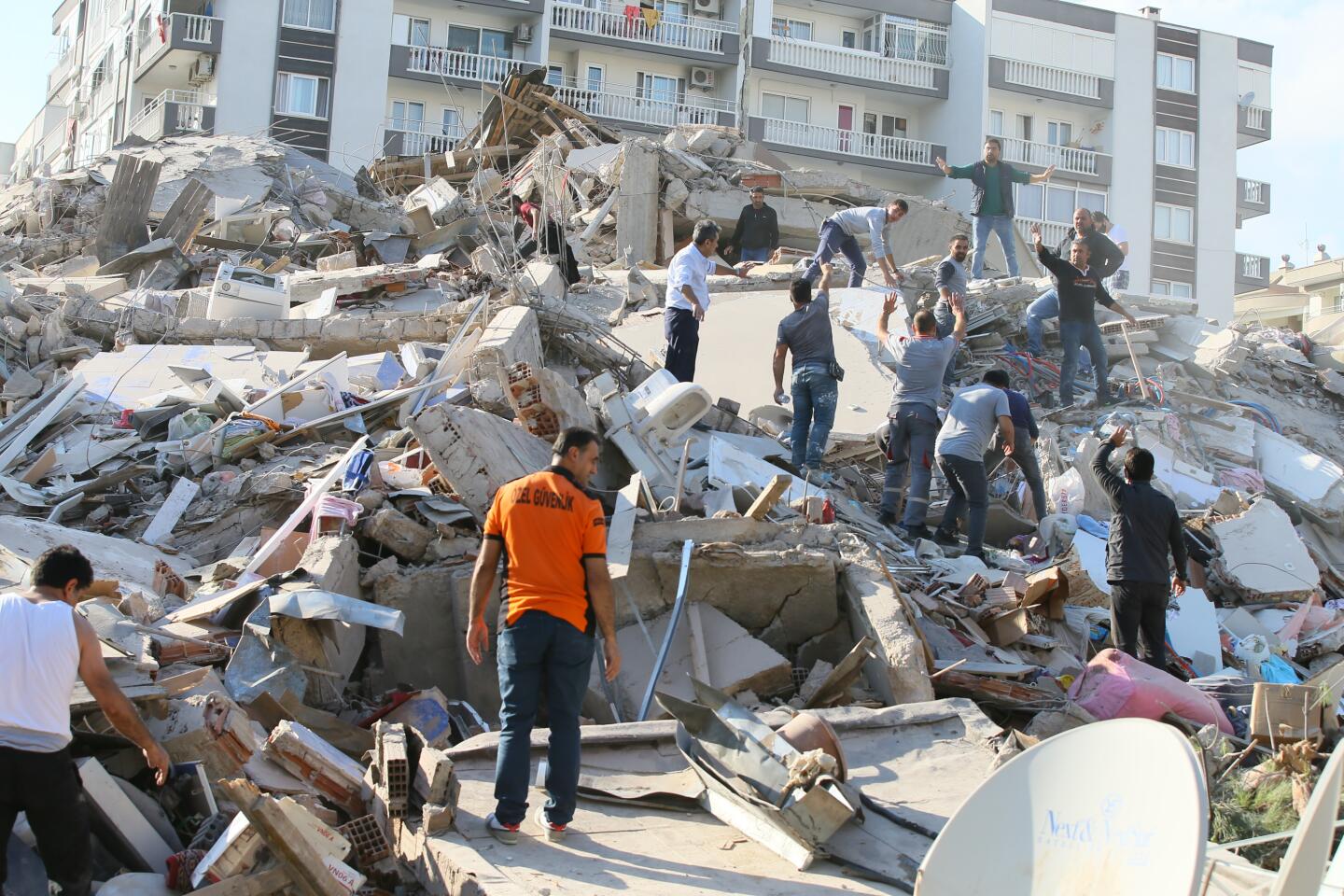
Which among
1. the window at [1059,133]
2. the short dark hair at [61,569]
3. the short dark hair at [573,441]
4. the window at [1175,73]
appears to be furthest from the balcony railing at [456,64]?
the short dark hair at [61,569]

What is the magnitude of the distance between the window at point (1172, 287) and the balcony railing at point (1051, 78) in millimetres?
5406

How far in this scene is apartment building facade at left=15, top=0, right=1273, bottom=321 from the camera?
31797 millimetres

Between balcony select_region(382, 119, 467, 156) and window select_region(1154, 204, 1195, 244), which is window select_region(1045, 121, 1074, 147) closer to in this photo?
window select_region(1154, 204, 1195, 244)

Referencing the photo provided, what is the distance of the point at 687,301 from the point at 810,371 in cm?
104

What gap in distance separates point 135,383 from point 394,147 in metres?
22.7

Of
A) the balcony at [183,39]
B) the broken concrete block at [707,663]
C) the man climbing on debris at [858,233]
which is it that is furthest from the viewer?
the balcony at [183,39]

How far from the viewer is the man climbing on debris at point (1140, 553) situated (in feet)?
23.2

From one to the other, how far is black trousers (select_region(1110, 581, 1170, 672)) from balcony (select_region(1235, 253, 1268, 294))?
36831mm

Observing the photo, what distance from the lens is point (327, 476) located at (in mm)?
7543

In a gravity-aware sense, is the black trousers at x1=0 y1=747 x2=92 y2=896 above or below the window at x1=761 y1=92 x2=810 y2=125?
below

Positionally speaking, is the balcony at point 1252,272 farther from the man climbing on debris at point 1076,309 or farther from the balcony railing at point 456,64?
the man climbing on debris at point 1076,309

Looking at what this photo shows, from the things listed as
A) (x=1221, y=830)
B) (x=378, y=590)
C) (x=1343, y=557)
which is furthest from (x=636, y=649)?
(x=1343, y=557)

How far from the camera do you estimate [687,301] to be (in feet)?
31.0

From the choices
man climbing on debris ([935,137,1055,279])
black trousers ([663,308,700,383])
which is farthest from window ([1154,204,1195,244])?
black trousers ([663,308,700,383])
